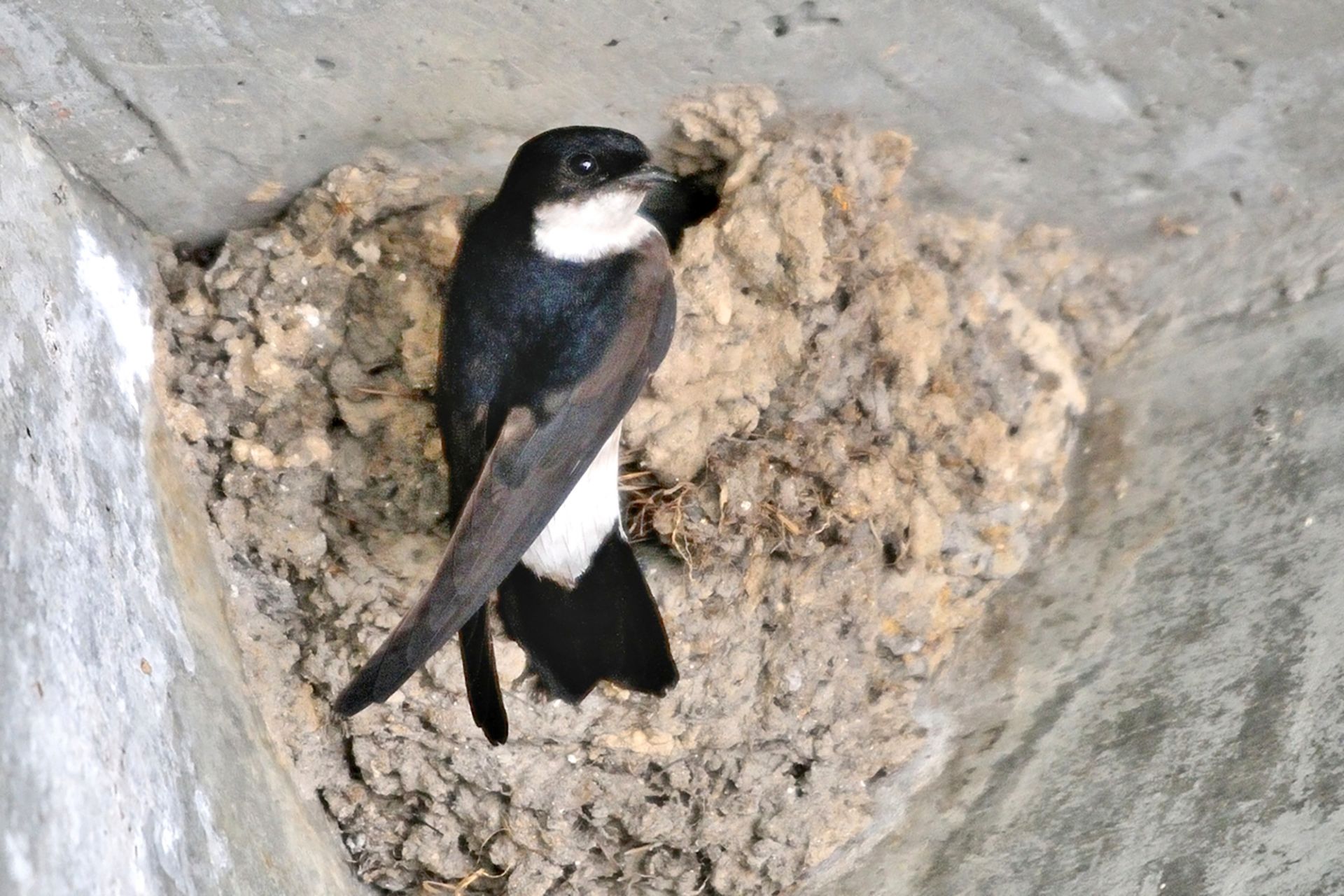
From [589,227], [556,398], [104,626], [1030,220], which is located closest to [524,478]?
[556,398]

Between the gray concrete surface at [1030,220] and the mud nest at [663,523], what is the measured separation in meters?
0.11

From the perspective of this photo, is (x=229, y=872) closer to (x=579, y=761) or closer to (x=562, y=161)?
(x=579, y=761)

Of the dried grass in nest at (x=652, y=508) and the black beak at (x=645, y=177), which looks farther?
the dried grass in nest at (x=652, y=508)

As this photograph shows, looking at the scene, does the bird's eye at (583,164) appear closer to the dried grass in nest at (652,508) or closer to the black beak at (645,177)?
the black beak at (645,177)

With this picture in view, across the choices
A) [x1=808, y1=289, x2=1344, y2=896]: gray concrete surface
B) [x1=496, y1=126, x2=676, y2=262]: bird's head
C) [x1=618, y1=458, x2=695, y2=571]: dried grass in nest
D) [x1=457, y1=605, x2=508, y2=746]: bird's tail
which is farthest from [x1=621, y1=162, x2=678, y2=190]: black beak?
[x1=808, y1=289, x2=1344, y2=896]: gray concrete surface

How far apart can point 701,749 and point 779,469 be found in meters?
0.50

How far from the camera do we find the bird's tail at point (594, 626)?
241cm

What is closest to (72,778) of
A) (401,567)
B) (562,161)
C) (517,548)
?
(517,548)

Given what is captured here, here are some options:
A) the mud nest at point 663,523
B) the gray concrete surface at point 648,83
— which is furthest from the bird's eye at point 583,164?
the mud nest at point 663,523

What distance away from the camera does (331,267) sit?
105 inches

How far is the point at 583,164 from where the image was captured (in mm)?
2334

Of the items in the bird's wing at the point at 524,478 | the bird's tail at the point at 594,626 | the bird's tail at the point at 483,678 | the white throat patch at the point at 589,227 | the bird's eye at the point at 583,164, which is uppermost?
the bird's eye at the point at 583,164

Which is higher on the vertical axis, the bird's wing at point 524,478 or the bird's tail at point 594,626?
the bird's wing at point 524,478

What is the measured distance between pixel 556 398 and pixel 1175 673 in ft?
3.46
